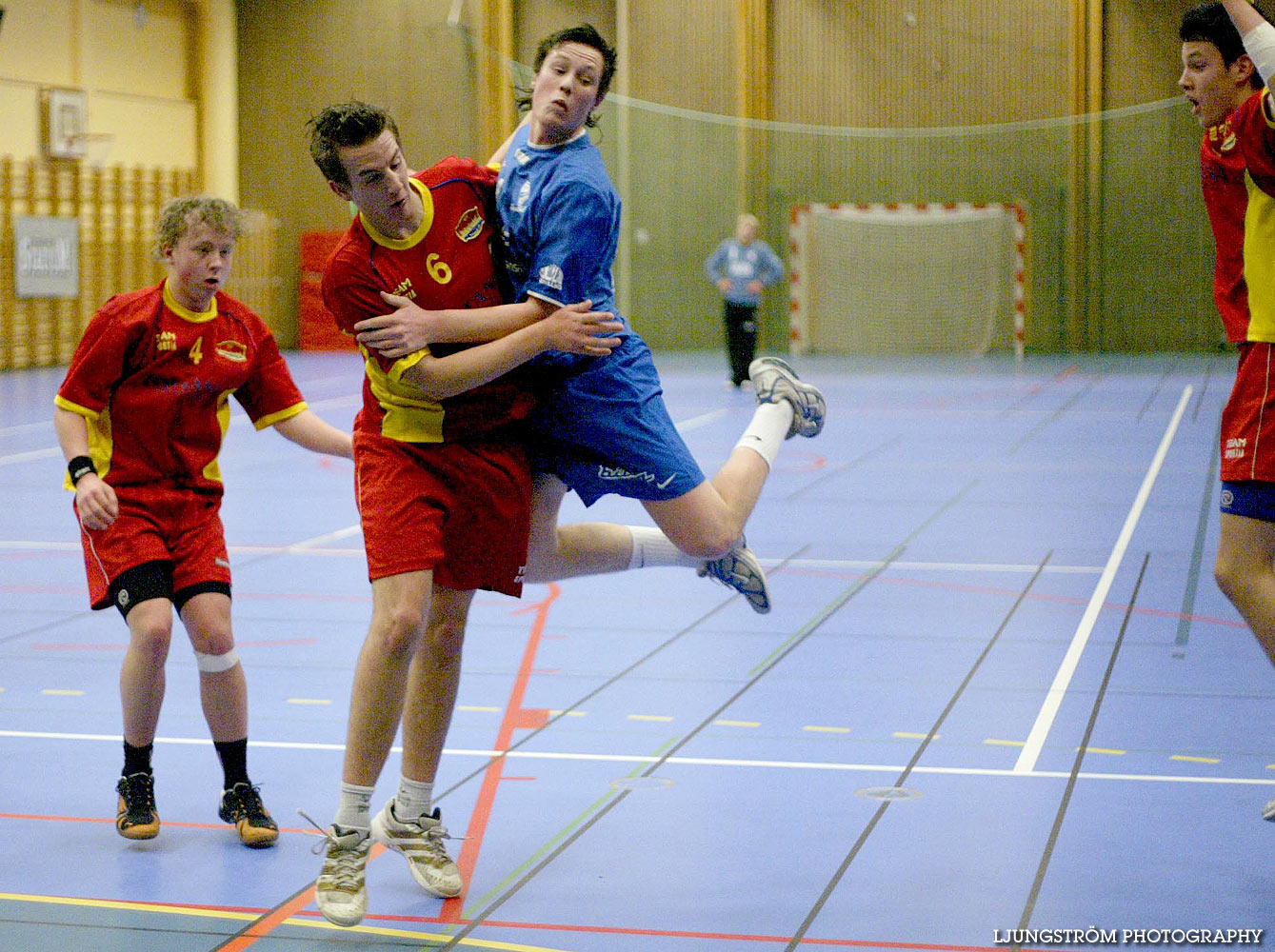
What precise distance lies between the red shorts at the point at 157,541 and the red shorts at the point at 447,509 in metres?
0.69

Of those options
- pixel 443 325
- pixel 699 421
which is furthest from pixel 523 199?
pixel 699 421

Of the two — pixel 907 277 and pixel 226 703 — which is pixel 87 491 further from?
pixel 907 277

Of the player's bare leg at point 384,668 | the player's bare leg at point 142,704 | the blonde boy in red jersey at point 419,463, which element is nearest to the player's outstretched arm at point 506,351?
the blonde boy in red jersey at point 419,463

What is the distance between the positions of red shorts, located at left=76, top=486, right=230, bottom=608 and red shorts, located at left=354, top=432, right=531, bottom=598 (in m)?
0.69

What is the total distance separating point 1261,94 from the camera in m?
3.59

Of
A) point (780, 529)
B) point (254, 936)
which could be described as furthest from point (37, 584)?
point (254, 936)

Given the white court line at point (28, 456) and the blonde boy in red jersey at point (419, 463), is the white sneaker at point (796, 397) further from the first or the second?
the white court line at point (28, 456)

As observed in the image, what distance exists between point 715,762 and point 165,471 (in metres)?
1.81

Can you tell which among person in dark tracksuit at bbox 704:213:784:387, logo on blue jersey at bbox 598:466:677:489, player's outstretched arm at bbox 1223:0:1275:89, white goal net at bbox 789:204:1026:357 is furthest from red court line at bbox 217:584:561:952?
white goal net at bbox 789:204:1026:357

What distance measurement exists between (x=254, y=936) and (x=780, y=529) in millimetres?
5922

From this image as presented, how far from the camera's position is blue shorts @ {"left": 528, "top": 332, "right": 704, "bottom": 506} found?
12.6 feet

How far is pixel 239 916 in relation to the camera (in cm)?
347

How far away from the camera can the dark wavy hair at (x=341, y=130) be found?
3268mm

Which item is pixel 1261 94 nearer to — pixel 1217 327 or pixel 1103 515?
pixel 1103 515
